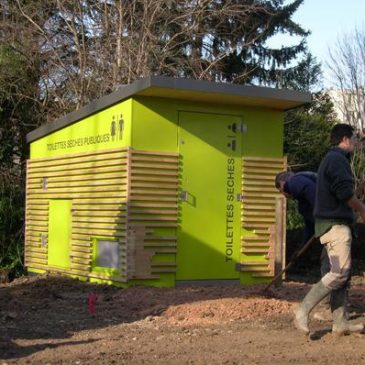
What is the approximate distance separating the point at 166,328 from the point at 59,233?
579 centimetres

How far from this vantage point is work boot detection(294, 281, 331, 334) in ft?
21.6

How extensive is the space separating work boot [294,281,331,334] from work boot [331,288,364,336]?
0.80ft

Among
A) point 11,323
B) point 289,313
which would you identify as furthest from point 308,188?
point 11,323

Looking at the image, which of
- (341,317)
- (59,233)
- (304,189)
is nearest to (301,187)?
(304,189)

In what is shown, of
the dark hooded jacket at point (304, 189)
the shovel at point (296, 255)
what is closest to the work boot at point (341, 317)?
the shovel at point (296, 255)

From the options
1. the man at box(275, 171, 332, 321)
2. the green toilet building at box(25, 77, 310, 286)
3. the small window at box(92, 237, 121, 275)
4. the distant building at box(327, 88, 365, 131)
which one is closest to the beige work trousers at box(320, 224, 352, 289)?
the man at box(275, 171, 332, 321)

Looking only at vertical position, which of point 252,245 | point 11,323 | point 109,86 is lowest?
point 11,323

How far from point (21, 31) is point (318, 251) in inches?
425

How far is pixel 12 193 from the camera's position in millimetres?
19172

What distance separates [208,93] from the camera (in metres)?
10.5

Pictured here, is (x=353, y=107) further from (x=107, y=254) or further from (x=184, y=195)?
(x=107, y=254)

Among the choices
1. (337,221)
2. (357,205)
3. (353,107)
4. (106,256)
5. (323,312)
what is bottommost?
(323,312)

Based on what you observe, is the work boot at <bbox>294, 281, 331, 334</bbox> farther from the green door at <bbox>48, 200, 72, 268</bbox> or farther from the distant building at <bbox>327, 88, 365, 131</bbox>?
A: the distant building at <bbox>327, 88, 365, 131</bbox>

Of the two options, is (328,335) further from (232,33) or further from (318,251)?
(232,33)
